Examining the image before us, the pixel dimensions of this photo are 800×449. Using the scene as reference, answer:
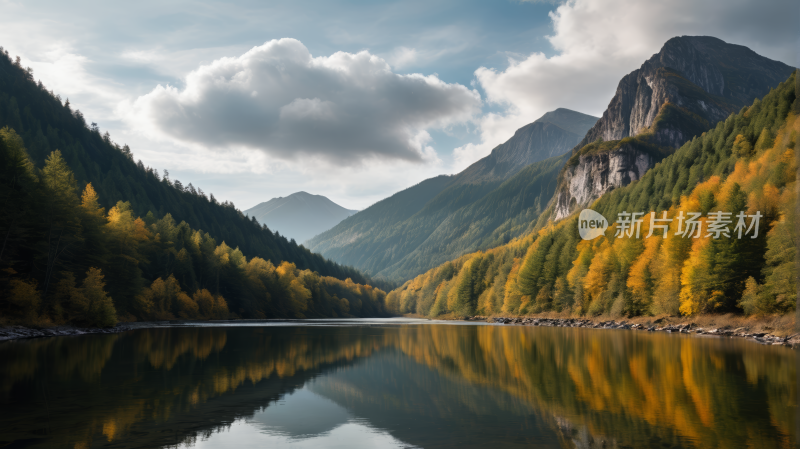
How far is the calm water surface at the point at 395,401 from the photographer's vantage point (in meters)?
14.5

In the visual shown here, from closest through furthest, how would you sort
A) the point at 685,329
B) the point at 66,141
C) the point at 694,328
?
1. the point at 694,328
2. the point at 685,329
3. the point at 66,141

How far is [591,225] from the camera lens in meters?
128

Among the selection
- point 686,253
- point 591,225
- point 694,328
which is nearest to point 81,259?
point 694,328

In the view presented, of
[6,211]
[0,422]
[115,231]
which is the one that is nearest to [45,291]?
[6,211]

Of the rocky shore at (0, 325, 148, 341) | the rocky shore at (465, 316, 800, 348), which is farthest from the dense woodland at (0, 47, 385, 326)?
the rocky shore at (465, 316, 800, 348)

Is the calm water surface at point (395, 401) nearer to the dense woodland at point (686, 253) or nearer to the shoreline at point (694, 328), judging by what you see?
the shoreline at point (694, 328)

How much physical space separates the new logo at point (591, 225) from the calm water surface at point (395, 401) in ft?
288

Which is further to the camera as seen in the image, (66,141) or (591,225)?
(66,141)

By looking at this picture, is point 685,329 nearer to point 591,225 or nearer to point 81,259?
point 591,225

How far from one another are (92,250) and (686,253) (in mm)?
88222

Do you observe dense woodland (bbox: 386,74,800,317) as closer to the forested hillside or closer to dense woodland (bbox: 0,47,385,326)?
dense woodland (bbox: 0,47,385,326)

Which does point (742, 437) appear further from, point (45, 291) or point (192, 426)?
point (45, 291)

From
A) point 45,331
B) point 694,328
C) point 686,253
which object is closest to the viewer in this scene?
point 45,331

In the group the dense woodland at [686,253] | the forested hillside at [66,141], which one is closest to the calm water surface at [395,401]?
the dense woodland at [686,253]
